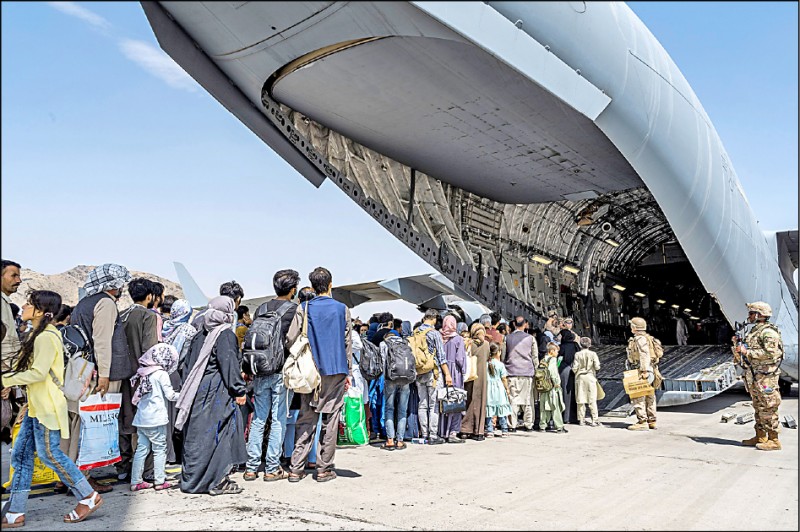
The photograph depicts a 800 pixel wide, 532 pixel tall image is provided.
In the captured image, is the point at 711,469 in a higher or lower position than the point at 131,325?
lower

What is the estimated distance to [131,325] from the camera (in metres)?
4.89

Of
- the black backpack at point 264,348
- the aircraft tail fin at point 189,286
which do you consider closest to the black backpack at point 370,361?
the black backpack at point 264,348

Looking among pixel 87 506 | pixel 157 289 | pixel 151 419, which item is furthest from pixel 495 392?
pixel 87 506

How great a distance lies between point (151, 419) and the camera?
14.9 feet

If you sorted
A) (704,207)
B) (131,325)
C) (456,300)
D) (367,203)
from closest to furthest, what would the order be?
(131,325) → (704,207) → (367,203) → (456,300)

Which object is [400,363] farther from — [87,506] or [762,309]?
[762,309]

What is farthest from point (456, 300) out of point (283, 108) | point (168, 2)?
point (168, 2)

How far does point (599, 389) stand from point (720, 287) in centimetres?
306

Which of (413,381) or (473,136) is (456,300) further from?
(413,381)

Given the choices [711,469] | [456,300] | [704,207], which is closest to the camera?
[711,469]

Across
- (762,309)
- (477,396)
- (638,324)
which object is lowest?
(477,396)

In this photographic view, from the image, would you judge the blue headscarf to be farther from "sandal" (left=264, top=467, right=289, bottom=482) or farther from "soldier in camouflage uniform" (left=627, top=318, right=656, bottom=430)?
"soldier in camouflage uniform" (left=627, top=318, right=656, bottom=430)

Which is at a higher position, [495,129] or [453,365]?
[495,129]

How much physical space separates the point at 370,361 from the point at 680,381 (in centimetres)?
749
